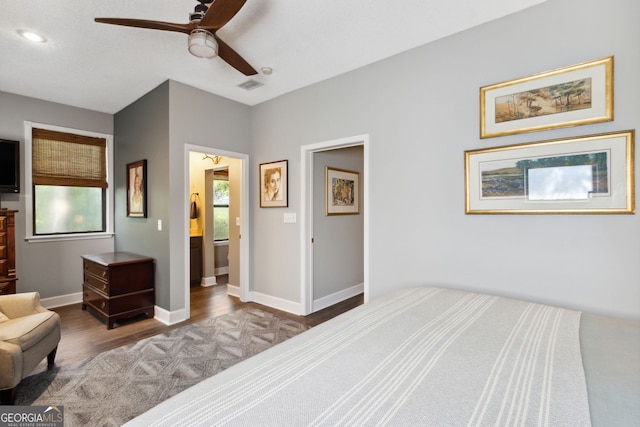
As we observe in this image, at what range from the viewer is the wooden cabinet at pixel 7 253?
3.08 m

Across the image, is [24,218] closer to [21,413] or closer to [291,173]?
[21,413]

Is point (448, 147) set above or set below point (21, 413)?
above

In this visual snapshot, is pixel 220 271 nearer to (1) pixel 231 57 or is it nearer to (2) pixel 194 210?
(2) pixel 194 210

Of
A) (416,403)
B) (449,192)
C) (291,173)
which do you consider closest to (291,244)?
(291,173)

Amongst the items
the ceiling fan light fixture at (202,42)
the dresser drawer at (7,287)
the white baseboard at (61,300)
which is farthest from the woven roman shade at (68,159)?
the ceiling fan light fixture at (202,42)

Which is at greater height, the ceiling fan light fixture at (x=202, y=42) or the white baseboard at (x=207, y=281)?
the ceiling fan light fixture at (x=202, y=42)

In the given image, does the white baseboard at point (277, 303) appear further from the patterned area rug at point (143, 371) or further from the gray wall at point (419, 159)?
the patterned area rug at point (143, 371)

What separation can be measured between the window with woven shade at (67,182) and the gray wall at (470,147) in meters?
3.18

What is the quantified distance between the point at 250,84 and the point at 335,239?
2168mm

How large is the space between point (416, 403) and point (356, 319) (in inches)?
24.8

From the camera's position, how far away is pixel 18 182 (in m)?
3.54

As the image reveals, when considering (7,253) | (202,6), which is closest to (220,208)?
(7,253)

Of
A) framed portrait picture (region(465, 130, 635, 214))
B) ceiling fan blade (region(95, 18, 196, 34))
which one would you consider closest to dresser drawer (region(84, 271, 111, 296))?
ceiling fan blade (region(95, 18, 196, 34))

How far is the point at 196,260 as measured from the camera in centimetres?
503
